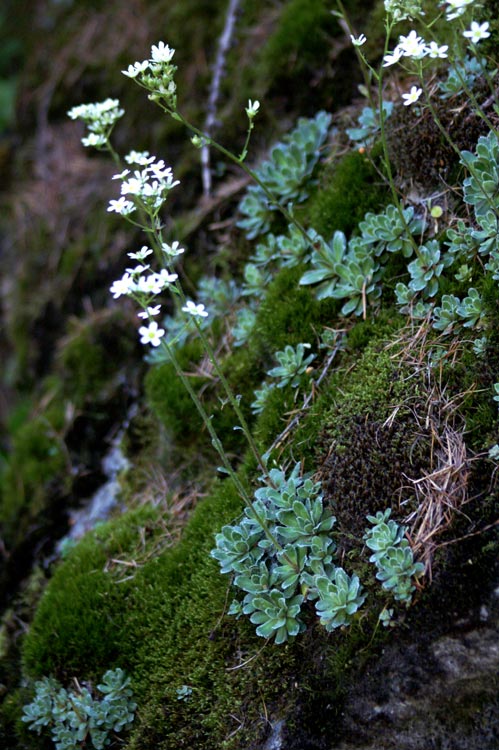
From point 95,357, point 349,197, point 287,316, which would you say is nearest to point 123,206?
point 287,316

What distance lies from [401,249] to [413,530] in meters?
1.51

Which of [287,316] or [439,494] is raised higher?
[287,316]

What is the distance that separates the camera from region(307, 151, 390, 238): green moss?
3766 mm

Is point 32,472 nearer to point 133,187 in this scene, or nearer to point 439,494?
point 133,187

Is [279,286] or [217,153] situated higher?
[217,153]

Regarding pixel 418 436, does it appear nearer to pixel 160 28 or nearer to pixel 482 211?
pixel 482 211

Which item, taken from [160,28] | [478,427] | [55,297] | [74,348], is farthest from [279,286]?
[160,28]

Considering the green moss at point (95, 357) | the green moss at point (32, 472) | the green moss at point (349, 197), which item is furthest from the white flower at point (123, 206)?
the green moss at point (32, 472)

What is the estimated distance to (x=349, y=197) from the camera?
3.83 meters

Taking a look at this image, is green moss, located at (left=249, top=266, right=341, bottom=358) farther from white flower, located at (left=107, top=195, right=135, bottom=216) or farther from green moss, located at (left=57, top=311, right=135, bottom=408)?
green moss, located at (left=57, top=311, right=135, bottom=408)

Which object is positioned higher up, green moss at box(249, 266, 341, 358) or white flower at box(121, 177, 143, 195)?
white flower at box(121, 177, 143, 195)

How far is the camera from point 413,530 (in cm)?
275

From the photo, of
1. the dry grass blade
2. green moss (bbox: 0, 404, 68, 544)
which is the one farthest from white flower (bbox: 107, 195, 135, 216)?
green moss (bbox: 0, 404, 68, 544)

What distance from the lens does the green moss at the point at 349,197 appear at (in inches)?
148
